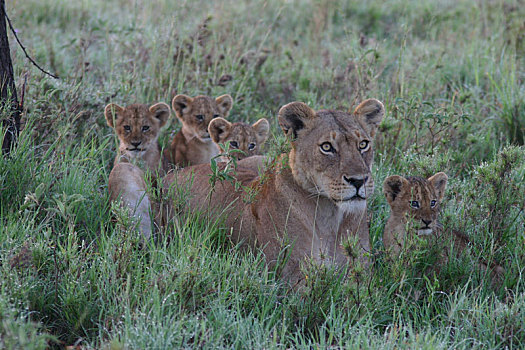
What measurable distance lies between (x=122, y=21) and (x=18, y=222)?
6.20 metres

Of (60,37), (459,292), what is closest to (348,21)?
(60,37)

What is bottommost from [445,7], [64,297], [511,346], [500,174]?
[64,297]

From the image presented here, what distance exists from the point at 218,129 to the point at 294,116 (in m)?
2.15

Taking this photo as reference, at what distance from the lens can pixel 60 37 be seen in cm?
898

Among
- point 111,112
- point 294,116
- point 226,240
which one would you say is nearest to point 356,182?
point 294,116

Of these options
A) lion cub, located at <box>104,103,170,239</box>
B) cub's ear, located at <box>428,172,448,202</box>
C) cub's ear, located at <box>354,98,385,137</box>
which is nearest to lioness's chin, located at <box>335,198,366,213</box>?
cub's ear, located at <box>354,98,385,137</box>

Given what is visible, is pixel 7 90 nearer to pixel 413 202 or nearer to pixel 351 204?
pixel 351 204

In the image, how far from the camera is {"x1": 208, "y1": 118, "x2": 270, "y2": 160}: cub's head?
6.16 meters

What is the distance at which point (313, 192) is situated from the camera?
163 inches

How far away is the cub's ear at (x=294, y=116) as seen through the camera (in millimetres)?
4203

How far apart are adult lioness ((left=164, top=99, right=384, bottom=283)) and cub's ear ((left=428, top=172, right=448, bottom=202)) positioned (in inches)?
25.7

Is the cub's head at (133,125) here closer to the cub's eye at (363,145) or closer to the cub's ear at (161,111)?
the cub's ear at (161,111)

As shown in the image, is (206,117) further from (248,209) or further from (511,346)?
(511,346)

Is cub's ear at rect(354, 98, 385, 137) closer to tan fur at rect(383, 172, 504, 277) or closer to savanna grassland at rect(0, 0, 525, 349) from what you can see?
tan fur at rect(383, 172, 504, 277)
